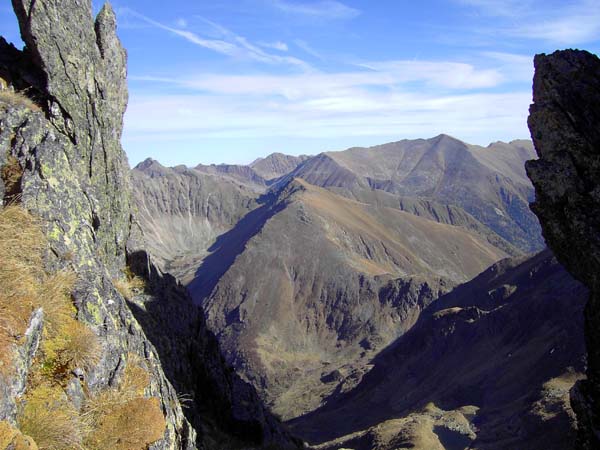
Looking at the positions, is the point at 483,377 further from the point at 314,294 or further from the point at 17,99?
the point at 17,99

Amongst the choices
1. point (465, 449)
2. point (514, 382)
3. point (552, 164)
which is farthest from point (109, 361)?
point (514, 382)

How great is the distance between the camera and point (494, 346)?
265 ft

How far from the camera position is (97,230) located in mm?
16844

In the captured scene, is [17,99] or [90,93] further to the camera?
[90,93]

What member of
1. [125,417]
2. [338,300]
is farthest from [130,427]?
[338,300]

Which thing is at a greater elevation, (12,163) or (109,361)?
(12,163)

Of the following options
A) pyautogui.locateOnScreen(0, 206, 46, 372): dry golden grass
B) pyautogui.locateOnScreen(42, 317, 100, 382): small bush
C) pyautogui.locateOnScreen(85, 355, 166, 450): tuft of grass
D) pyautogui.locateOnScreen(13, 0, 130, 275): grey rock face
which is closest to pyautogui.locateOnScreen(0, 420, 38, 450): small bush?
pyautogui.locateOnScreen(0, 206, 46, 372): dry golden grass

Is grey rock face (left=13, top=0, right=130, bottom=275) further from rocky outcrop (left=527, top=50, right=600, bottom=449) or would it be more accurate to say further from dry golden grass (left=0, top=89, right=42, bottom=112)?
rocky outcrop (left=527, top=50, right=600, bottom=449)

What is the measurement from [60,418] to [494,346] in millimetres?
82821

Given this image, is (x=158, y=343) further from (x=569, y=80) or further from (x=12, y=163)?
(x=569, y=80)

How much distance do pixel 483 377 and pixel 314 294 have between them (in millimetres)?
61604

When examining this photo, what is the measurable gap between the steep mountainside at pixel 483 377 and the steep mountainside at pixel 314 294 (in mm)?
10762

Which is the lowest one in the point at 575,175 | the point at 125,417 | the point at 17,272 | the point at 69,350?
the point at 125,417

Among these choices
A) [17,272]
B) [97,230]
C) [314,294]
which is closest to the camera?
[17,272]
